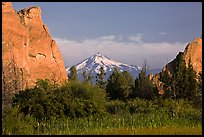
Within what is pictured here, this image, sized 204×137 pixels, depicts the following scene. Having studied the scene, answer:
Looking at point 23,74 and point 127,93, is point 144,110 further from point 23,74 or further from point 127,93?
point 23,74

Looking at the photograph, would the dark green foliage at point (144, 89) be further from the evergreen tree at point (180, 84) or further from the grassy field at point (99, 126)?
the grassy field at point (99, 126)

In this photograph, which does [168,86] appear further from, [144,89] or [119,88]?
[119,88]

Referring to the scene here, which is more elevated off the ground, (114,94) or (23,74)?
(23,74)

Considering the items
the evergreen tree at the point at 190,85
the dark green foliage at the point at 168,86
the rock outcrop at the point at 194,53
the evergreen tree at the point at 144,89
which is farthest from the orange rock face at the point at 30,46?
the evergreen tree at the point at 190,85

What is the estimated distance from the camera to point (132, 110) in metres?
24.9

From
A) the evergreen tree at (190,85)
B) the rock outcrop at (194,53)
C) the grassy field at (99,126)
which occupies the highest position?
the rock outcrop at (194,53)

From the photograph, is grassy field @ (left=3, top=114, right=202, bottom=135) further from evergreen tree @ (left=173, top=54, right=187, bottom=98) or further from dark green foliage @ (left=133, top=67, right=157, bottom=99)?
dark green foliage @ (left=133, top=67, right=157, bottom=99)

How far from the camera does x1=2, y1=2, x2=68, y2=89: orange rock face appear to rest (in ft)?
193

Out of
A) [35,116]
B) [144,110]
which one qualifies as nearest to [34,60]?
[144,110]

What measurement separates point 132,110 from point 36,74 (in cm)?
4069

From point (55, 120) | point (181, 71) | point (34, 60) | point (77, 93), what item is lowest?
point (55, 120)

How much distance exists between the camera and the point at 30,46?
6619 cm

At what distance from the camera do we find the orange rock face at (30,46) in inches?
2319

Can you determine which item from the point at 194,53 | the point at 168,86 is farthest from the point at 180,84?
the point at 194,53
